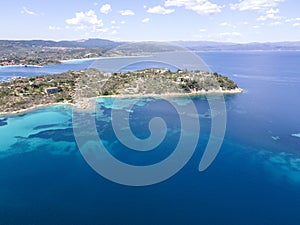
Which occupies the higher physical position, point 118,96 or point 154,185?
point 118,96

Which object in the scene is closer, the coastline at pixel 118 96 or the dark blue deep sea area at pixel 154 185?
the dark blue deep sea area at pixel 154 185

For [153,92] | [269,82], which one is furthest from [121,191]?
[269,82]

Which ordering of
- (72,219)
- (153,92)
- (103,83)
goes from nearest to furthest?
1. (72,219)
2. (153,92)
3. (103,83)

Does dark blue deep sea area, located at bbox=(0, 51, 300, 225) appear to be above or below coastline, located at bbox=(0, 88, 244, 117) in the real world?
below

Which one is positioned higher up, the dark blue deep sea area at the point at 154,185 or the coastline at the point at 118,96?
the coastline at the point at 118,96

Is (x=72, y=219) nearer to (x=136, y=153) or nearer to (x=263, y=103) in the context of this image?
(x=136, y=153)

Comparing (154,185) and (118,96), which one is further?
(118,96)

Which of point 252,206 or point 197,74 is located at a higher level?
point 197,74

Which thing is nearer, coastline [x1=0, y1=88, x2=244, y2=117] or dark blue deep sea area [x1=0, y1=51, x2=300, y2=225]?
dark blue deep sea area [x1=0, y1=51, x2=300, y2=225]
